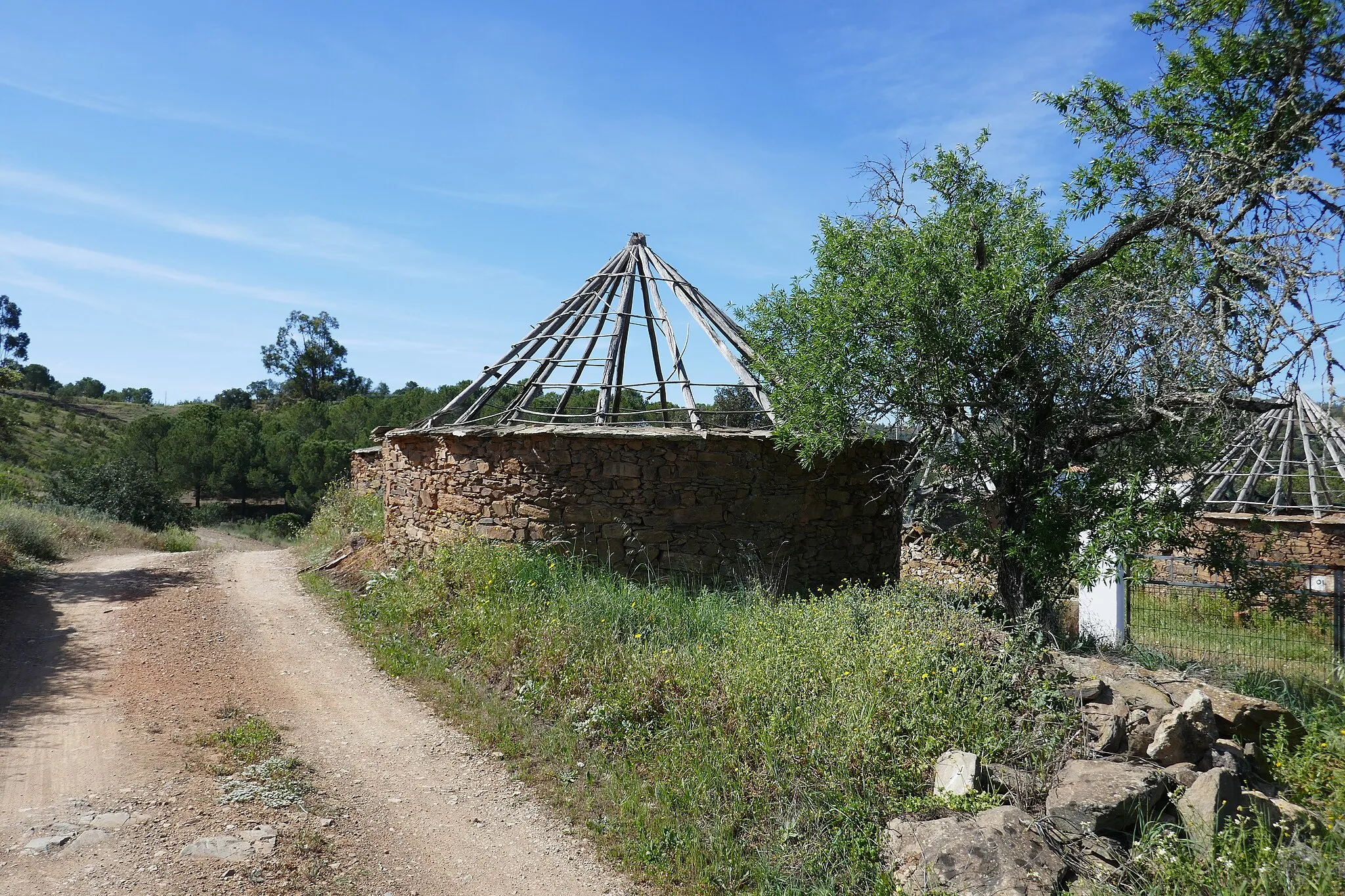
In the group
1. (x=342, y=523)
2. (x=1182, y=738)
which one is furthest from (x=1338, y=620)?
(x=342, y=523)

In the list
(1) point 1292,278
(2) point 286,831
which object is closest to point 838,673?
(2) point 286,831

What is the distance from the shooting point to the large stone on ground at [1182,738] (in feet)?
15.5

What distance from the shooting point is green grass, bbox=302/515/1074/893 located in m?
4.55

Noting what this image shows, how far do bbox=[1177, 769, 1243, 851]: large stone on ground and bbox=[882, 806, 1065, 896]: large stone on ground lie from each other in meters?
0.73

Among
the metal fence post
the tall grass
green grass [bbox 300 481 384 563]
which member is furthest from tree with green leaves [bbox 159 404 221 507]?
the metal fence post

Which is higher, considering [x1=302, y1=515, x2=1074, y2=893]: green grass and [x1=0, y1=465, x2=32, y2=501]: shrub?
[x1=0, y1=465, x2=32, y2=501]: shrub

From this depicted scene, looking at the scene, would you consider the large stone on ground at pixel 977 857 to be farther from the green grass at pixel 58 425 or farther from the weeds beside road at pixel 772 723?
the green grass at pixel 58 425

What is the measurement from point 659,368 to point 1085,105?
6673mm

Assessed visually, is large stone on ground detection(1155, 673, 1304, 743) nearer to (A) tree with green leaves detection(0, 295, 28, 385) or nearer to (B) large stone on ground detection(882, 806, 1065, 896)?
(B) large stone on ground detection(882, 806, 1065, 896)

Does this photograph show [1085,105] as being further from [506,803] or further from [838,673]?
[506,803]

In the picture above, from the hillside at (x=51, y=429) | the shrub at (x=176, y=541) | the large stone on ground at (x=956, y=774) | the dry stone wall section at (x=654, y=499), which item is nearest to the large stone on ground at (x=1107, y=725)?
the large stone on ground at (x=956, y=774)

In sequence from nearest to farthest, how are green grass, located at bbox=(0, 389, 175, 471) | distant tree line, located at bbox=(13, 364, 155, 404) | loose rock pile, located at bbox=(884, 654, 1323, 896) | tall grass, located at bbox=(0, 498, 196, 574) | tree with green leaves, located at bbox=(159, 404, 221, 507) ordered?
1. loose rock pile, located at bbox=(884, 654, 1323, 896)
2. tall grass, located at bbox=(0, 498, 196, 574)
3. tree with green leaves, located at bbox=(159, 404, 221, 507)
4. green grass, located at bbox=(0, 389, 175, 471)
5. distant tree line, located at bbox=(13, 364, 155, 404)

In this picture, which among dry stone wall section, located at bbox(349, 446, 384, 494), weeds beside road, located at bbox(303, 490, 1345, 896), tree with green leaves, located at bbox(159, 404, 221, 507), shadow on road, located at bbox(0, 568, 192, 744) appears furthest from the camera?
tree with green leaves, located at bbox(159, 404, 221, 507)

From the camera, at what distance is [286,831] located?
4.66m
